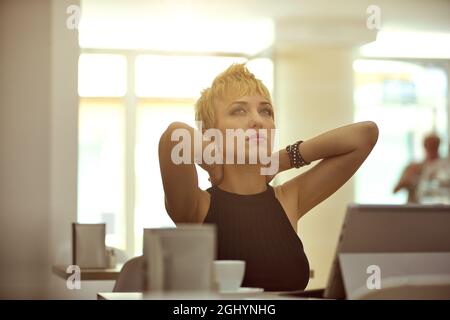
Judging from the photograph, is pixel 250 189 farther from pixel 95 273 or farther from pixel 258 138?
pixel 95 273

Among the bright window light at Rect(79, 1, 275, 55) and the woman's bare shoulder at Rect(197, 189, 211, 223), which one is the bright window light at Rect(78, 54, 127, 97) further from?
the woman's bare shoulder at Rect(197, 189, 211, 223)

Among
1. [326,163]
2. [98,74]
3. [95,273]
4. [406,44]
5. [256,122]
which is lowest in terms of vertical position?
[95,273]

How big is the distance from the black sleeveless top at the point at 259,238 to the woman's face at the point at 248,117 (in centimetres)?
12

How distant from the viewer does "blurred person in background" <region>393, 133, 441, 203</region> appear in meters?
2.43

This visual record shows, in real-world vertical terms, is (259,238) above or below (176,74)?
below

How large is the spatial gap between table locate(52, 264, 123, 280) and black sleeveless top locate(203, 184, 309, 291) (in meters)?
0.27

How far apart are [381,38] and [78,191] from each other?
0.99 meters

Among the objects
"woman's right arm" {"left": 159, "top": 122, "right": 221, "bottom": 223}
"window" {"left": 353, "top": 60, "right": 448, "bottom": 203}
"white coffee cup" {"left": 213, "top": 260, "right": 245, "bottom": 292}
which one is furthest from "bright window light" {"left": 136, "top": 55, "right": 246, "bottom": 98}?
"white coffee cup" {"left": 213, "top": 260, "right": 245, "bottom": 292}

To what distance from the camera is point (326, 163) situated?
2041mm

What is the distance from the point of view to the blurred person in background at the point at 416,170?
2.43 metres

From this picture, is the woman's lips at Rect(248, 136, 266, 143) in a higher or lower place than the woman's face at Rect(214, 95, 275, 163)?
lower

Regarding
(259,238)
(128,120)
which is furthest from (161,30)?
(259,238)

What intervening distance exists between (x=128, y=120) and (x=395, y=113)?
2.71 ft

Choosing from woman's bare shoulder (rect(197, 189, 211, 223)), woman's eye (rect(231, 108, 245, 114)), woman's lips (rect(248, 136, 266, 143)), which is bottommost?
Result: woman's bare shoulder (rect(197, 189, 211, 223))
